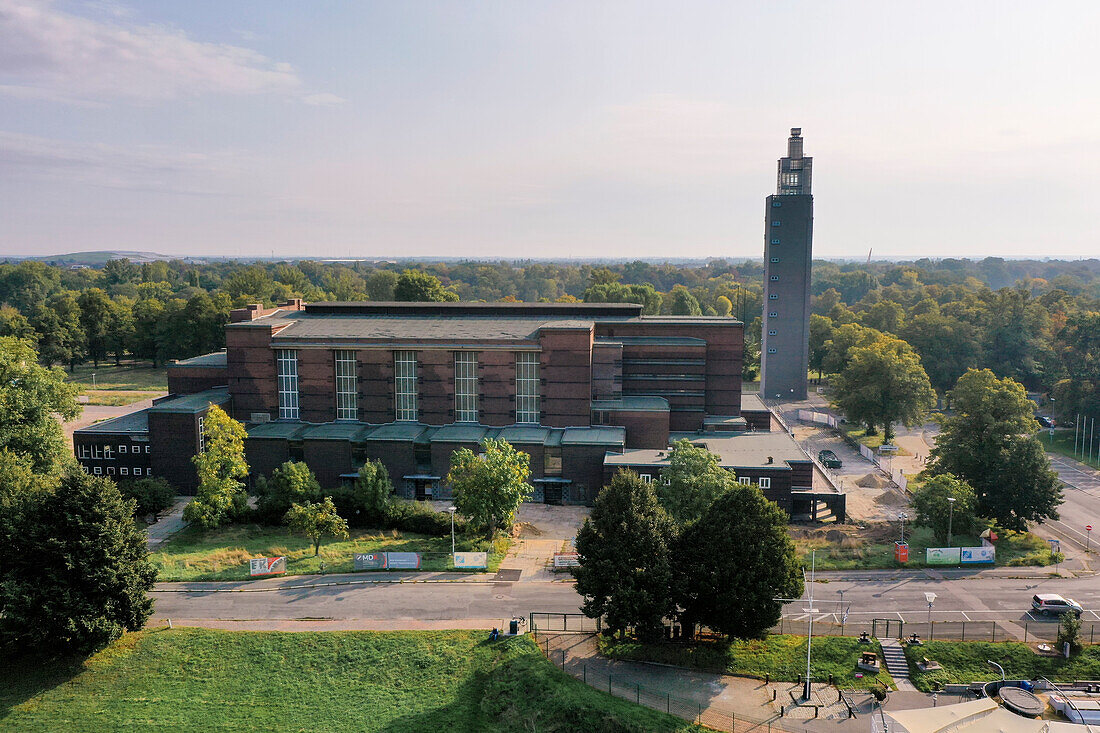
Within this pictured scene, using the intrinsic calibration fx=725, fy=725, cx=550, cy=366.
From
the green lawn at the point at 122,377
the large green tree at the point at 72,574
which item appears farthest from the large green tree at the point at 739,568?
the green lawn at the point at 122,377

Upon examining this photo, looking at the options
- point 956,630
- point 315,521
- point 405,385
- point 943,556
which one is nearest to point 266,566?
Result: point 315,521

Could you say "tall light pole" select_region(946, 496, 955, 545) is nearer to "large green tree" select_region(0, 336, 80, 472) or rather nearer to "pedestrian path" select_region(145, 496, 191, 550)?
"pedestrian path" select_region(145, 496, 191, 550)

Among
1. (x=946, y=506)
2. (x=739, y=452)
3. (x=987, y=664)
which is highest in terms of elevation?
(x=739, y=452)

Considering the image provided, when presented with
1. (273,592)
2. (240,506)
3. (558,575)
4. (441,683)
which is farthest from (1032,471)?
(240,506)

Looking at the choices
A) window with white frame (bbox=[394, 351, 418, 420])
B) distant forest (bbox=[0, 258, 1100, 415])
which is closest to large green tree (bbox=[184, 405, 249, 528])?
window with white frame (bbox=[394, 351, 418, 420])

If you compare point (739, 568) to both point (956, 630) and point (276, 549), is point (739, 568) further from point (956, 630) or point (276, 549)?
point (276, 549)

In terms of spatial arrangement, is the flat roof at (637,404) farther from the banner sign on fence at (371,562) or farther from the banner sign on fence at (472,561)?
the banner sign on fence at (371,562)
